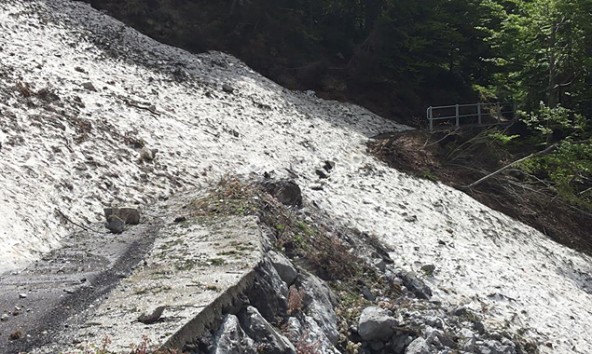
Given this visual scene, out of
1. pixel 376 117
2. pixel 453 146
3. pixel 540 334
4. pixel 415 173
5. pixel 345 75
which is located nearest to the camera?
pixel 540 334

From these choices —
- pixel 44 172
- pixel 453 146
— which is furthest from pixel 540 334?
pixel 453 146

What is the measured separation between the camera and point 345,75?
26.0m

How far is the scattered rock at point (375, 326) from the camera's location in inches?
304

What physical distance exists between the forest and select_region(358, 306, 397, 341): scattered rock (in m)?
13.1

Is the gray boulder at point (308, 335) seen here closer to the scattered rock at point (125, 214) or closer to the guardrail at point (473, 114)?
the scattered rock at point (125, 214)

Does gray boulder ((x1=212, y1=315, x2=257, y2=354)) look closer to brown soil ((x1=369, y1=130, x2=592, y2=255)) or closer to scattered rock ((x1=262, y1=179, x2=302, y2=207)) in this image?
scattered rock ((x1=262, y1=179, x2=302, y2=207))

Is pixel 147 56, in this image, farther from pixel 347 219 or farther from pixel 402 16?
pixel 402 16

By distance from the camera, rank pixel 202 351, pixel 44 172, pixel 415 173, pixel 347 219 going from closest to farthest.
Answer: pixel 202 351 < pixel 44 172 < pixel 347 219 < pixel 415 173

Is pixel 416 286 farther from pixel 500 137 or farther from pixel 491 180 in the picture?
pixel 500 137

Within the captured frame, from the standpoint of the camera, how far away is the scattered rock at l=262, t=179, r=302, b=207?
36.7ft

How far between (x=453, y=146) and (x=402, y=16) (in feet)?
25.6

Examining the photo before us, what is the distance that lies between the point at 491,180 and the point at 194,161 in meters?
10.4

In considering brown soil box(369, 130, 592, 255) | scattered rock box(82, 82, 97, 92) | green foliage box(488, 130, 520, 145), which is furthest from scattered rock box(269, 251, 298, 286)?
green foliage box(488, 130, 520, 145)

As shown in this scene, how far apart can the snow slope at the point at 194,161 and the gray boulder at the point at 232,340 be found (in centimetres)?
311
